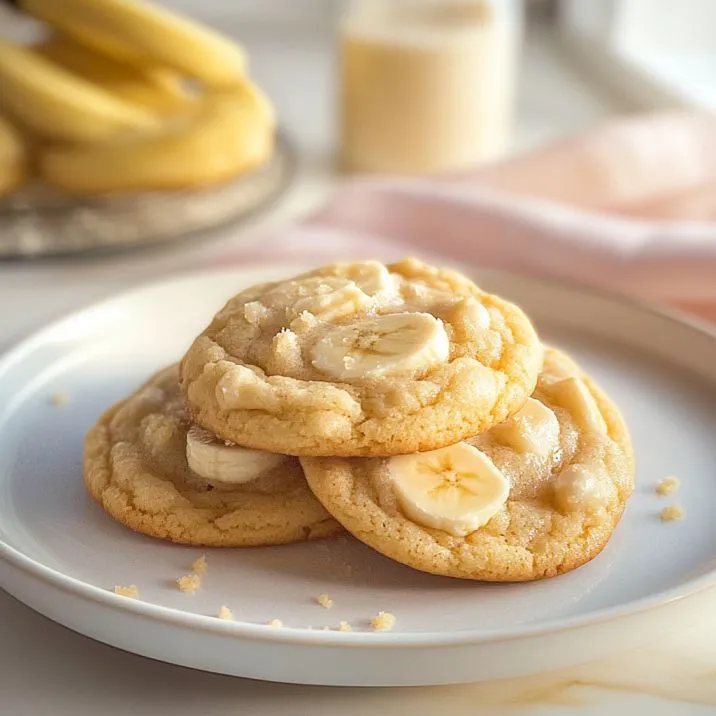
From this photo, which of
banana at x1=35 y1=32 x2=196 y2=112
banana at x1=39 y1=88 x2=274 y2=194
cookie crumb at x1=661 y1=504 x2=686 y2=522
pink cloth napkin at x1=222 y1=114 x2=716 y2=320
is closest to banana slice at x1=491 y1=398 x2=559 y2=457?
cookie crumb at x1=661 y1=504 x2=686 y2=522

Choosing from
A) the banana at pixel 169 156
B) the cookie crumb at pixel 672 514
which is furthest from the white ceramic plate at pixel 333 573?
the banana at pixel 169 156

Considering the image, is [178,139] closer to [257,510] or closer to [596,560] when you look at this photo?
[257,510]

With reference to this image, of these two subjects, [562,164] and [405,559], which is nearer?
[405,559]

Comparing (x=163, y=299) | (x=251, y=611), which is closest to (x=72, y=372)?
(x=163, y=299)

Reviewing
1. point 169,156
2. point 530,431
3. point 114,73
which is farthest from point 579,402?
point 114,73

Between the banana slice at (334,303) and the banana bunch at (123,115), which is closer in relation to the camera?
the banana slice at (334,303)

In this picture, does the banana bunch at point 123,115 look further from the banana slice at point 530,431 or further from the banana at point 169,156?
the banana slice at point 530,431

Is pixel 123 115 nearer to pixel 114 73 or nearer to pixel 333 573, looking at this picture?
pixel 114 73
